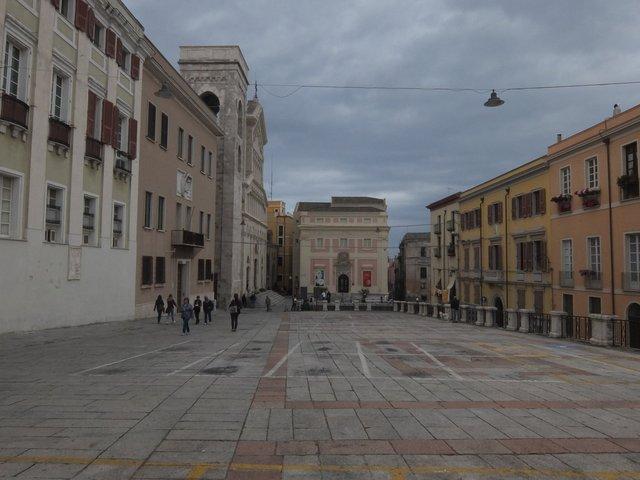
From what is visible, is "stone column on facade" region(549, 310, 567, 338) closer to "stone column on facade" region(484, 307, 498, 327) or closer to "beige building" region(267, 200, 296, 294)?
"stone column on facade" region(484, 307, 498, 327)

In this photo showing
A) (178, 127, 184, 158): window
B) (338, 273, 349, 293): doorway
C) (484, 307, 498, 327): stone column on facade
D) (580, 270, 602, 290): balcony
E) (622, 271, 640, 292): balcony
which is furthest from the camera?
(338, 273, 349, 293): doorway

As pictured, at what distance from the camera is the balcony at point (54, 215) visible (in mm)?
17531

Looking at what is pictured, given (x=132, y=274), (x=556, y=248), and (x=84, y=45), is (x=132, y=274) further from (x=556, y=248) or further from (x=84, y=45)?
(x=556, y=248)

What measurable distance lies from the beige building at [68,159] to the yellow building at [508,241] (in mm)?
25315

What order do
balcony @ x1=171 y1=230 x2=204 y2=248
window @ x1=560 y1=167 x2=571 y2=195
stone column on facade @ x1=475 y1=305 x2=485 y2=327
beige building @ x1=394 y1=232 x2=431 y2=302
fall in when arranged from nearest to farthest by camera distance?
stone column on facade @ x1=475 y1=305 x2=485 y2=327 → window @ x1=560 y1=167 x2=571 y2=195 → balcony @ x1=171 y1=230 x2=204 y2=248 → beige building @ x1=394 y1=232 x2=431 y2=302

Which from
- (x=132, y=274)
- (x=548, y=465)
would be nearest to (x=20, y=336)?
(x=132, y=274)

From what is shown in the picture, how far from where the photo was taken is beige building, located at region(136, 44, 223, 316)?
2594 centimetres

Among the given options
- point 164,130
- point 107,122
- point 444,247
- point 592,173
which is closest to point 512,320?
point 592,173

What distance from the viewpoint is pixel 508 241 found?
3766 cm

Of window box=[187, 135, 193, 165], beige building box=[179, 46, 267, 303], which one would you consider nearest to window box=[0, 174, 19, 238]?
window box=[187, 135, 193, 165]

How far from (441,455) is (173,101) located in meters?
28.7

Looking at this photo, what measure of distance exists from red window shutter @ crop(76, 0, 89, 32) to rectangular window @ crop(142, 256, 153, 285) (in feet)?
37.2

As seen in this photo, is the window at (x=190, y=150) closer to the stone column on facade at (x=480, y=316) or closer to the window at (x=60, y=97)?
the window at (x=60, y=97)

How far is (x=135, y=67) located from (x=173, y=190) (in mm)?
8122
